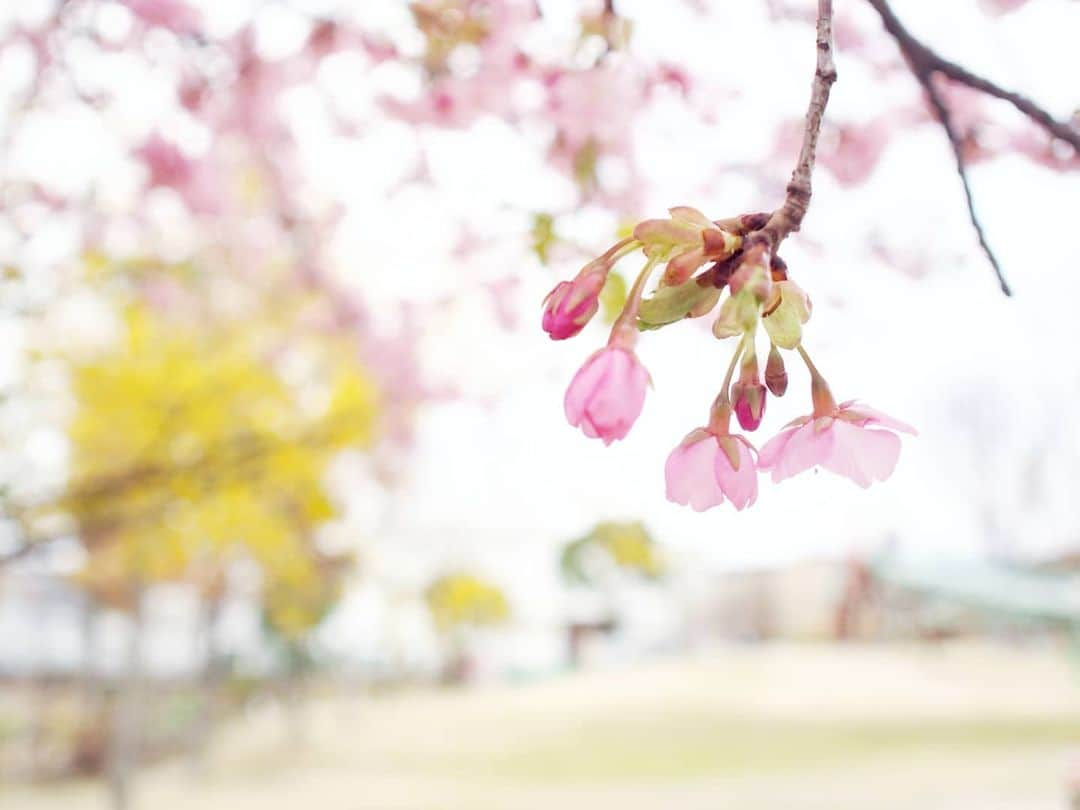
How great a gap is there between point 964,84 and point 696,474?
0.80ft

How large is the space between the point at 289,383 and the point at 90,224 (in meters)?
0.73

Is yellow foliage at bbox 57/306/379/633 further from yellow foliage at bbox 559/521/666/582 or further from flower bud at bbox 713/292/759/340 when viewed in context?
flower bud at bbox 713/292/759/340

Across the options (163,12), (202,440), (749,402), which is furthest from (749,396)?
(202,440)

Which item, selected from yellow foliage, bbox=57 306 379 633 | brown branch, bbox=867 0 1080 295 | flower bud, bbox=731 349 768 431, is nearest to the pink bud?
flower bud, bbox=731 349 768 431

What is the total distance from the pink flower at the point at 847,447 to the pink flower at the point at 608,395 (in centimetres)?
6

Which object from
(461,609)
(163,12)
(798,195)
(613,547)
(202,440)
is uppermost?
(163,12)

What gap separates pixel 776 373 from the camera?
320 mm

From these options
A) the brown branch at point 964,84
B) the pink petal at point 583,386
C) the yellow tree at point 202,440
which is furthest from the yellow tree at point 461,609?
the pink petal at point 583,386

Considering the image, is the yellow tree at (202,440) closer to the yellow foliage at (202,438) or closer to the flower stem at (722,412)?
the yellow foliage at (202,438)

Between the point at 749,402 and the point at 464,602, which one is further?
the point at 464,602

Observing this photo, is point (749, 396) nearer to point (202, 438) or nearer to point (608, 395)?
point (608, 395)

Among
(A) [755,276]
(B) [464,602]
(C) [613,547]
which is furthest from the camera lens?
(B) [464,602]

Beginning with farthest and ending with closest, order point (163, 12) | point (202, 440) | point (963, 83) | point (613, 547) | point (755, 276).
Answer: point (202, 440) → point (163, 12) → point (613, 547) → point (963, 83) → point (755, 276)

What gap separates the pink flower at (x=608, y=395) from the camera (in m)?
0.29
